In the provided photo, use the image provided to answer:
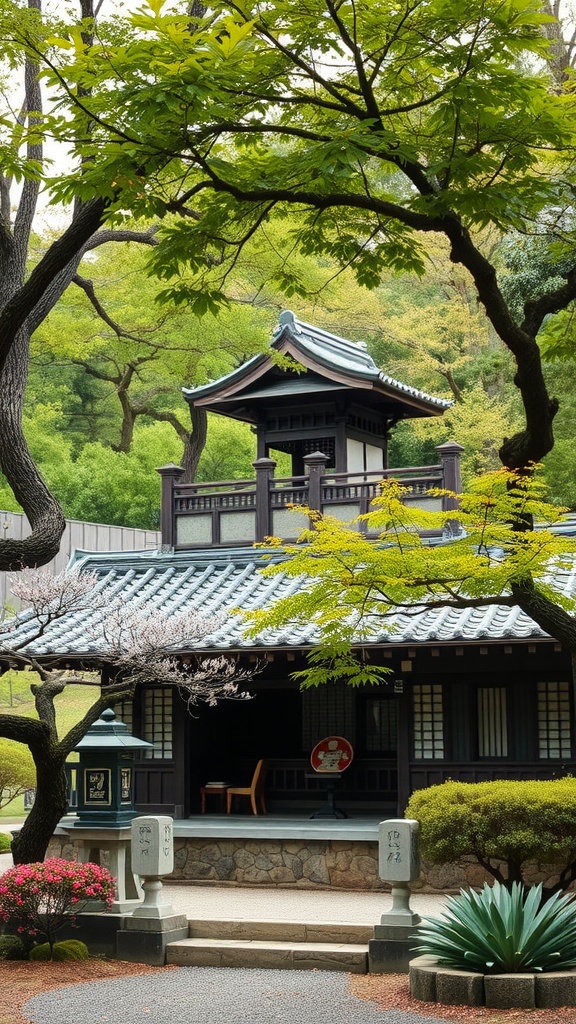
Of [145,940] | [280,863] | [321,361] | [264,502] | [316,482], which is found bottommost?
[145,940]

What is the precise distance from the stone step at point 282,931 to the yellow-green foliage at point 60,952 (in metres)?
1.21

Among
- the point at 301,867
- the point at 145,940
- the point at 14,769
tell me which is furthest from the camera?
the point at 14,769

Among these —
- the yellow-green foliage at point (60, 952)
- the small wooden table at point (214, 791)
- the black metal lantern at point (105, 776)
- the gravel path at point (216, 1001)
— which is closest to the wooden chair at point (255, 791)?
the small wooden table at point (214, 791)

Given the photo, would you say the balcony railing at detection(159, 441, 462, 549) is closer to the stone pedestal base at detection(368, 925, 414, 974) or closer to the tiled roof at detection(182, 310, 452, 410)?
the tiled roof at detection(182, 310, 452, 410)

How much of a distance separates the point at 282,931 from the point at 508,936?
4.03 meters

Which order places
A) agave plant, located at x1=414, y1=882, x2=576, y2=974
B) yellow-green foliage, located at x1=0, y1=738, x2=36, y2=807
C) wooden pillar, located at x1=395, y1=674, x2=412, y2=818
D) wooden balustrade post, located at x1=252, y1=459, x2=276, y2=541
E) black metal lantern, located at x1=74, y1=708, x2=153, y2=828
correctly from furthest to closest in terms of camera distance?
yellow-green foliage, located at x1=0, y1=738, x2=36, y2=807 < wooden balustrade post, located at x1=252, y1=459, x2=276, y2=541 < wooden pillar, located at x1=395, y1=674, x2=412, y2=818 < black metal lantern, located at x1=74, y1=708, x2=153, y2=828 < agave plant, located at x1=414, y1=882, x2=576, y2=974

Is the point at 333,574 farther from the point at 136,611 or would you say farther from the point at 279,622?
the point at 136,611

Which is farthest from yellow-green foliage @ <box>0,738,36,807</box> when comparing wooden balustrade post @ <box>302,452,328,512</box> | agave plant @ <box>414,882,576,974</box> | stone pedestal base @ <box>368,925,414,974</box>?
agave plant @ <box>414,882,576,974</box>

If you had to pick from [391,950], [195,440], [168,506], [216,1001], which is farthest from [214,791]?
[195,440]

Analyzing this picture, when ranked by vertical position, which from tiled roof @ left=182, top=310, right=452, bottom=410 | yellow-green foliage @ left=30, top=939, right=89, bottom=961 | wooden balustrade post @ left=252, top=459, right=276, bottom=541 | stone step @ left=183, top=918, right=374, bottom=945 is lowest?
yellow-green foliage @ left=30, top=939, right=89, bottom=961

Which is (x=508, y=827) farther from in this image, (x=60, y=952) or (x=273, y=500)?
(x=273, y=500)

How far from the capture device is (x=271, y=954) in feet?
41.4

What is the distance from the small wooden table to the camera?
19.6 metres

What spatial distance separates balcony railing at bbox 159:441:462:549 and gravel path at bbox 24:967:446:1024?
9176 mm
